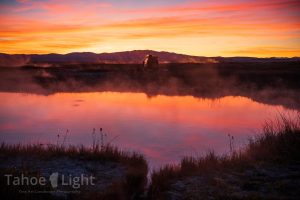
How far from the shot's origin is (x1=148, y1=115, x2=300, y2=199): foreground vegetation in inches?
252

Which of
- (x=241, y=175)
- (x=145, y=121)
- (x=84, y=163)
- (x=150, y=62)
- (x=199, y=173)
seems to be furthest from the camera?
(x=150, y=62)

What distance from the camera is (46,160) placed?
8586 mm

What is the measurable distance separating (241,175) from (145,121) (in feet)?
26.5

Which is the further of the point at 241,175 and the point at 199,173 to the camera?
the point at 199,173

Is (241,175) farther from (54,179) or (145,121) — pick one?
(145,121)

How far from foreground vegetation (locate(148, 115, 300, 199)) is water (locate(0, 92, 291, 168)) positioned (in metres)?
1.41

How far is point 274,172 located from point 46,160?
4901 millimetres

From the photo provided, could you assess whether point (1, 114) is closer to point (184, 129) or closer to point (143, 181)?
point (184, 129)

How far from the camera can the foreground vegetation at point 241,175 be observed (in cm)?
641

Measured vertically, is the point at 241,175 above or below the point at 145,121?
above

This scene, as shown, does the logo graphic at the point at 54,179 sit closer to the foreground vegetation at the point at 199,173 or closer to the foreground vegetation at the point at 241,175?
the foreground vegetation at the point at 199,173

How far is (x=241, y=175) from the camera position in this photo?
7.31m

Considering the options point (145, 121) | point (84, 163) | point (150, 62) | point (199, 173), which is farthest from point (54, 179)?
point (150, 62)

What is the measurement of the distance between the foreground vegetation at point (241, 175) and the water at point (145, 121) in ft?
4.64
